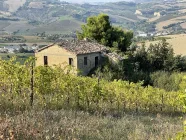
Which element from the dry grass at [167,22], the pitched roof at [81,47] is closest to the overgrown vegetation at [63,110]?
the pitched roof at [81,47]

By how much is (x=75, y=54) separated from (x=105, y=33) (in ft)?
23.7

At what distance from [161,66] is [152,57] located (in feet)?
3.99

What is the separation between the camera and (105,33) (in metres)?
36.3

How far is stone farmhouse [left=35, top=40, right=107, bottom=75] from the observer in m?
30.4

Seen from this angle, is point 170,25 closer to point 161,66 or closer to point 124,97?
point 161,66

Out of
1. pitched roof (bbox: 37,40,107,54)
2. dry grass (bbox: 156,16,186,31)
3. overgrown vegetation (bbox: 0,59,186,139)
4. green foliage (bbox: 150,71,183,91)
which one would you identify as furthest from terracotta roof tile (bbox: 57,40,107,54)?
dry grass (bbox: 156,16,186,31)

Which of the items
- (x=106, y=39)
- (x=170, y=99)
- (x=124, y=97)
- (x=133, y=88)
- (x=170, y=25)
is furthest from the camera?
(x=170, y=25)

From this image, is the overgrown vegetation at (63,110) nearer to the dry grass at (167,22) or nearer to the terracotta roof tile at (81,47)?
the terracotta roof tile at (81,47)

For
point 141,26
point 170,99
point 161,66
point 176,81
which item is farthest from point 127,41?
point 141,26

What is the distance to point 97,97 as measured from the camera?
10.2 meters

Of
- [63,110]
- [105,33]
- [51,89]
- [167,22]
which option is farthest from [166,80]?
[167,22]

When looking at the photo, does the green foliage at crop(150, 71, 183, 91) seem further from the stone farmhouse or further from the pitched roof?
the pitched roof

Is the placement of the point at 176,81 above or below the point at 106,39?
below

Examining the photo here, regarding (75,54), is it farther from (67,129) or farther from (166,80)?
(67,129)
